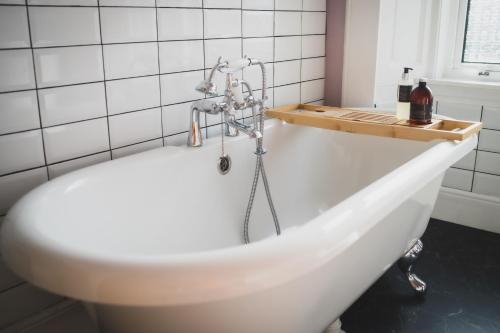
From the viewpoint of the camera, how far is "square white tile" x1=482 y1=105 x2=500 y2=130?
2.40 metres

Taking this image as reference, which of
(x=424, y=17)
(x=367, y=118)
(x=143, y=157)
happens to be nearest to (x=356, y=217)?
(x=143, y=157)

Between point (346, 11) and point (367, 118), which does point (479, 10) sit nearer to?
point (346, 11)

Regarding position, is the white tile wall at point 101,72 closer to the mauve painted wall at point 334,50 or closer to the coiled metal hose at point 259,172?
the coiled metal hose at point 259,172

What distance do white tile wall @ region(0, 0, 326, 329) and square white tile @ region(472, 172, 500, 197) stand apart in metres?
1.26

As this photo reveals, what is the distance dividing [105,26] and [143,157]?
41 cm

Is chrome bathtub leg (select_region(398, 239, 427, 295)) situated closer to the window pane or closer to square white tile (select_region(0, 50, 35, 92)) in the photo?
the window pane

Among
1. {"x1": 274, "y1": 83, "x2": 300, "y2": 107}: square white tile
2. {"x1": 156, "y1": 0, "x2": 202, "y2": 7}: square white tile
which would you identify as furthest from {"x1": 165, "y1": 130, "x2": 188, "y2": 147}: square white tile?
{"x1": 274, "y1": 83, "x2": 300, "y2": 107}: square white tile

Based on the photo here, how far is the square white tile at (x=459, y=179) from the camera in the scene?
254cm

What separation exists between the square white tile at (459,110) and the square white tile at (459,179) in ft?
0.91

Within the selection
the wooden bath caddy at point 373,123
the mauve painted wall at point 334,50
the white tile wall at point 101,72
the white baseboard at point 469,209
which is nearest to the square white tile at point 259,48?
the white tile wall at point 101,72

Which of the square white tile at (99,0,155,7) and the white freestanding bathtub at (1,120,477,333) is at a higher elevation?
the square white tile at (99,0,155,7)

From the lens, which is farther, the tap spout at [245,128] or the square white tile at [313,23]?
the square white tile at [313,23]

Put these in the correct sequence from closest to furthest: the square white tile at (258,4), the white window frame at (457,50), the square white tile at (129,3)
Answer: the square white tile at (129,3) → the square white tile at (258,4) → the white window frame at (457,50)

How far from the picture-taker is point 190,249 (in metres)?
1.68
